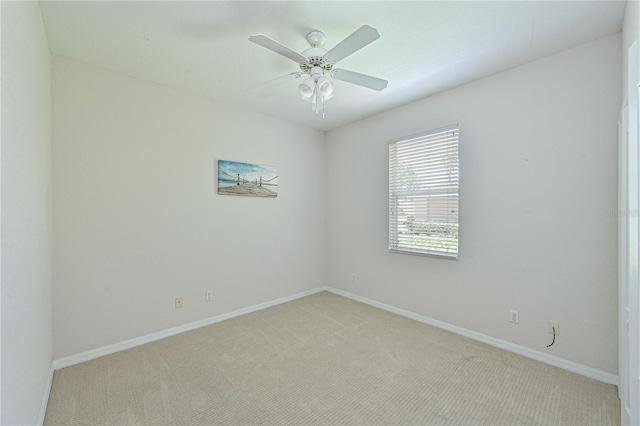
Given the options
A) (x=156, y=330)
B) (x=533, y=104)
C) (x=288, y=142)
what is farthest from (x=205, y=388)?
(x=533, y=104)

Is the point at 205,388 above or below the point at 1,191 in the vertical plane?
below

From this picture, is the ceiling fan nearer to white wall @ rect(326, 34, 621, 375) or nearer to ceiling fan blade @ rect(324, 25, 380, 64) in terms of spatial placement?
ceiling fan blade @ rect(324, 25, 380, 64)

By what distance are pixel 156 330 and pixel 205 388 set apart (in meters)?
1.16

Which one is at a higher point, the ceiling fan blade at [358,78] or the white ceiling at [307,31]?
the white ceiling at [307,31]

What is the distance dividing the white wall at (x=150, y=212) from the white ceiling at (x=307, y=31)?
0.37 meters

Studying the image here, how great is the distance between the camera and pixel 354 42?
5.47ft

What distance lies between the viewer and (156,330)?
9.29 ft

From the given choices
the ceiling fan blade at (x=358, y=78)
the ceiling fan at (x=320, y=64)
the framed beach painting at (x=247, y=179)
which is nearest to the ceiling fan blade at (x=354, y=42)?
the ceiling fan at (x=320, y=64)

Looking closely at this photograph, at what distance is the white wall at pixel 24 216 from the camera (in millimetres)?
1172

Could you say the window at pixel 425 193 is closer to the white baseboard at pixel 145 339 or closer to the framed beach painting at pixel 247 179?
the framed beach painting at pixel 247 179

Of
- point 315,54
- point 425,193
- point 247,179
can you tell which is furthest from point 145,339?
point 425,193

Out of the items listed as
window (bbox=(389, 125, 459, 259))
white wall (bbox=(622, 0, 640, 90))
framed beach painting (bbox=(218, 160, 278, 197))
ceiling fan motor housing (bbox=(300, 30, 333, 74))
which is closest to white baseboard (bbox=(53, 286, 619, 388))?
window (bbox=(389, 125, 459, 259))

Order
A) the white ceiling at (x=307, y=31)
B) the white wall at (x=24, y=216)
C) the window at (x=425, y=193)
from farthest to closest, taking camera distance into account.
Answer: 1. the window at (x=425, y=193)
2. the white ceiling at (x=307, y=31)
3. the white wall at (x=24, y=216)

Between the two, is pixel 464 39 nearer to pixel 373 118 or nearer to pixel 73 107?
pixel 373 118
